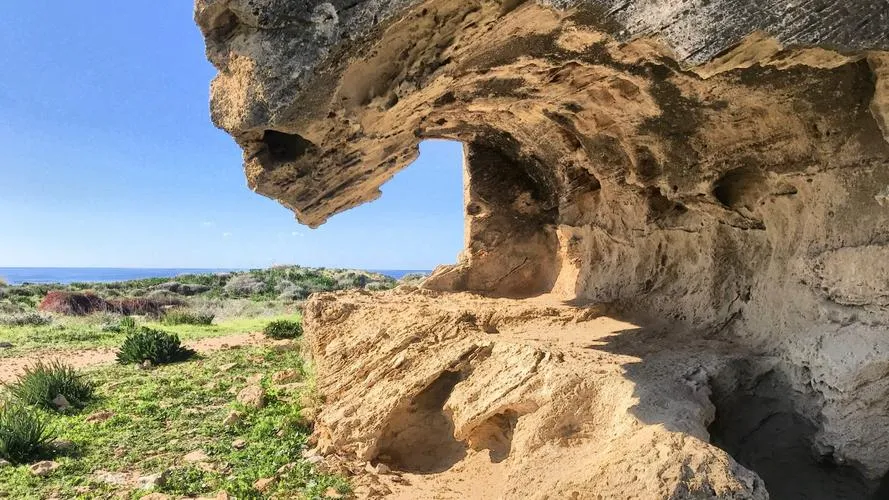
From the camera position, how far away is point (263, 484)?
230 inches

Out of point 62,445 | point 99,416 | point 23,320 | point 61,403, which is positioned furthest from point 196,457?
point 23,320

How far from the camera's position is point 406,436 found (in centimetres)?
654

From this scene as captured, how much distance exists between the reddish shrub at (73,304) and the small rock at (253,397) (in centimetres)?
1791

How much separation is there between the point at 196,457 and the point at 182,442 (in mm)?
695

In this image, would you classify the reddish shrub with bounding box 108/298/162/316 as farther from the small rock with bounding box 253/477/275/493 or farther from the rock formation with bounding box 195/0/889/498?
the small rock with bounding box 253/477/275/493

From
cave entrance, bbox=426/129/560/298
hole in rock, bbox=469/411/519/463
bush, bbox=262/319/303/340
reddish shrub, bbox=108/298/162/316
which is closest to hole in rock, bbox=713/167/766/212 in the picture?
hole in rock, bbox=469/411/519/463

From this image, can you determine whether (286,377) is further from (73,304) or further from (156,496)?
(73,304)

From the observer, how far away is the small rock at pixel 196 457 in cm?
665

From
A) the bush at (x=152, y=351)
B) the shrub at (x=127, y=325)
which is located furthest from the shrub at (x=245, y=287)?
the bush at (x=152, y=351)

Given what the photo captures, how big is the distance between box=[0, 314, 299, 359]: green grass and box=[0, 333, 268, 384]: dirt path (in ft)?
1.63

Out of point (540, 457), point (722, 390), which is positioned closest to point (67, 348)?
point (540, 457)

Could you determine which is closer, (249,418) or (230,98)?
(230,98)

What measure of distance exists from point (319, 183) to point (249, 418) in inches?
145

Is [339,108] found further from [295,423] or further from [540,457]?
[295,423]
